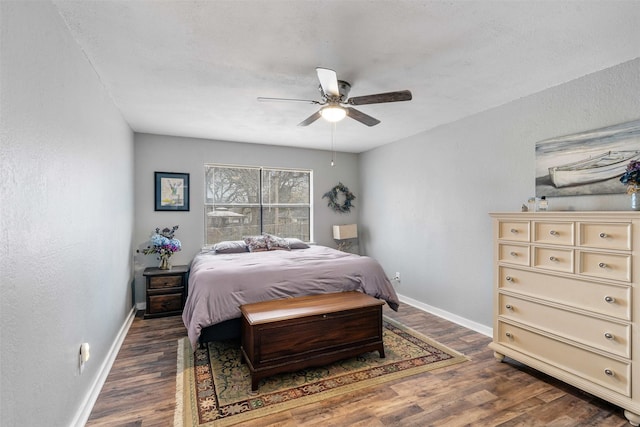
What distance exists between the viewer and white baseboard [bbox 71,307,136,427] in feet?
6.41

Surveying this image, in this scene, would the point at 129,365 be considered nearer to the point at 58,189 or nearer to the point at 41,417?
the point at 41,417

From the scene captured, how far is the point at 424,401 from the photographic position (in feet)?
7.45

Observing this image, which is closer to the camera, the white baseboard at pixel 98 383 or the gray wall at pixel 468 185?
the white baseboard at pixel 98 383

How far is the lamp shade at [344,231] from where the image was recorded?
5469 millimetres

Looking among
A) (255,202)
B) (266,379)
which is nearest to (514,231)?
(266,379)

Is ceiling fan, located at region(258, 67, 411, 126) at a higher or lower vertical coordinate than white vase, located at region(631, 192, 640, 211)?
higher

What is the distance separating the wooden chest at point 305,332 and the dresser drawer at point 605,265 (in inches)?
60.9

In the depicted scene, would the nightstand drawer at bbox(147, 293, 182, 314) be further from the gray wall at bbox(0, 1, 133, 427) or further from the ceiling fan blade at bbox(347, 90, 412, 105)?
the ceiling fan blade at bbox(347, 90, 412, 105)

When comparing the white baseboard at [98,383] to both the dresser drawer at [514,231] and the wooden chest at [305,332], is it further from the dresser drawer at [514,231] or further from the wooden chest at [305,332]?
the dresser drawer at [514,231]

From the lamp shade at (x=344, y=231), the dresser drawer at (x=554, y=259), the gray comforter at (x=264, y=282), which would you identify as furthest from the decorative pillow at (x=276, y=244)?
the dresser drawer at (x=554, y=259)

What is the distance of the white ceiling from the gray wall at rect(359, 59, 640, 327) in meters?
0.19

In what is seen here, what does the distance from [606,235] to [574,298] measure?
512 mm

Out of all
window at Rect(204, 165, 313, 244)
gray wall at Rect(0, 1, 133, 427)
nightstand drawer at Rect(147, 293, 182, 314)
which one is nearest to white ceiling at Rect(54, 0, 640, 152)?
gray wall at Rect(0, 1, 133, 427)

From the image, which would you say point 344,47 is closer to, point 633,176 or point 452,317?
point 633,176
